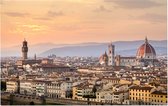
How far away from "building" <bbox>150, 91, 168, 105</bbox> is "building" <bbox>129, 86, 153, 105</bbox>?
5.9 inches

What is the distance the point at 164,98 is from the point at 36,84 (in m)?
5.47

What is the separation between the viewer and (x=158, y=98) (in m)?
11.6

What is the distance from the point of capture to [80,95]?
43.7 ft

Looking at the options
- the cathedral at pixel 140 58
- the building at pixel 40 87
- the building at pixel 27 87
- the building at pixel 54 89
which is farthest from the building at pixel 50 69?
the building at pixel 54 89

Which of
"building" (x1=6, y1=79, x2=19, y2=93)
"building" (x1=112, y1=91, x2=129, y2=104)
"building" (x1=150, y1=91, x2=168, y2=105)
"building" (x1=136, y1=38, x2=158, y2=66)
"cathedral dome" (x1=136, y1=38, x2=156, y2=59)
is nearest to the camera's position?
"building" (x1=150, y1=91, x2=168, y2=105)

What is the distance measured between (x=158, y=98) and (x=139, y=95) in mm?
944

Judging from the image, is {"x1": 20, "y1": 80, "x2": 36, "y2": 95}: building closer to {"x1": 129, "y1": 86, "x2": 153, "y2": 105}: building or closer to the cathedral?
{"x1": 129, "y1": 86, "x2": 153, "y2": 105}: building

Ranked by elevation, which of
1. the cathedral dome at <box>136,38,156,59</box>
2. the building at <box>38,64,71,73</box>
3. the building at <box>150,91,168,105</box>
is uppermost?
the cathedral dome at <box>136,38,156,59</box>

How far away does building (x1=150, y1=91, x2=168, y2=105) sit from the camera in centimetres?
1141

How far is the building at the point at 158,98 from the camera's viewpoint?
11.4 m

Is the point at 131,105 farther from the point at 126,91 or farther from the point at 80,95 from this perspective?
the point at 80,95

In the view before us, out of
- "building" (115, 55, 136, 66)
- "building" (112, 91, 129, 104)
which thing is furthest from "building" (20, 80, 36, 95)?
"building" (115, 55, 136, 66)

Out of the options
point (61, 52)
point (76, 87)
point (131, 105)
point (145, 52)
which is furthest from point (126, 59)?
point (61, 52)

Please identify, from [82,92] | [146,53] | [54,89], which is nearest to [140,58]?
[146,53]
